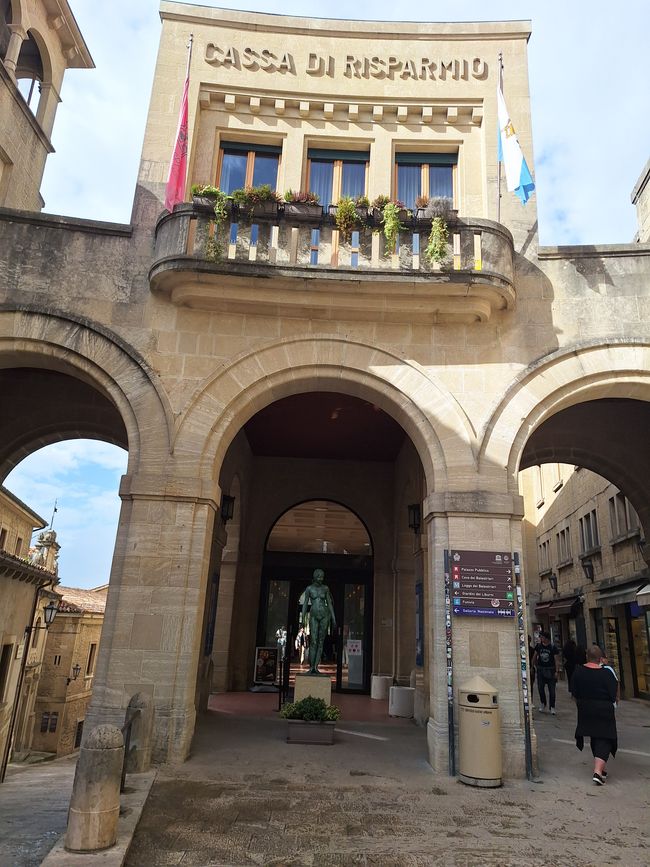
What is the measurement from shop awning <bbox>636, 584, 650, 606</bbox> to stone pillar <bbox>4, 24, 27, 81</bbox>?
736 inches

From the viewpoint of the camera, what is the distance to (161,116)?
10391mm

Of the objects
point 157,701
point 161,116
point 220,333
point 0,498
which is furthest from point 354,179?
point 0,498

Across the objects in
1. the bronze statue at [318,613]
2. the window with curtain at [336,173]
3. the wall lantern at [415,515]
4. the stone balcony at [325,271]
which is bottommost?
the bronze statue at [318,613]

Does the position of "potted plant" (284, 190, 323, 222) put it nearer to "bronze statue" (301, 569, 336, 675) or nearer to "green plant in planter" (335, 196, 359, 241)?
"green plant in planter" (335, 196, 359, 241)

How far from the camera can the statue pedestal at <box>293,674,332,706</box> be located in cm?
897

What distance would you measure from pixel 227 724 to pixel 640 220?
17857 millimetres

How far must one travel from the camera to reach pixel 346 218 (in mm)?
8938

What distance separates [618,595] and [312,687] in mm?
12560

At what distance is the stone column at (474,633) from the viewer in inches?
294

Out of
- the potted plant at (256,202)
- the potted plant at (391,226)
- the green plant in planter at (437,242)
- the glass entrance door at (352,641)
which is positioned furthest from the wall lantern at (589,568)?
the potted plant at (256,202)

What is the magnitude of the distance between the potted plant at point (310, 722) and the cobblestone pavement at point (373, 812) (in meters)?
0.22

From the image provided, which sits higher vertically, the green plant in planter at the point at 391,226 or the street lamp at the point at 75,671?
the green plant in planter at the point at 391,226

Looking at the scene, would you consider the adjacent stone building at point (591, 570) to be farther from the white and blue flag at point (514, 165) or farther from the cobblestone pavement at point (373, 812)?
the white and blue flag at point (514, 165)

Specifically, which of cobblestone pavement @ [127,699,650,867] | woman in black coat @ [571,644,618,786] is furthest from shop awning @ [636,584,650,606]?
woman in black coat @ [571,644,618,786]
